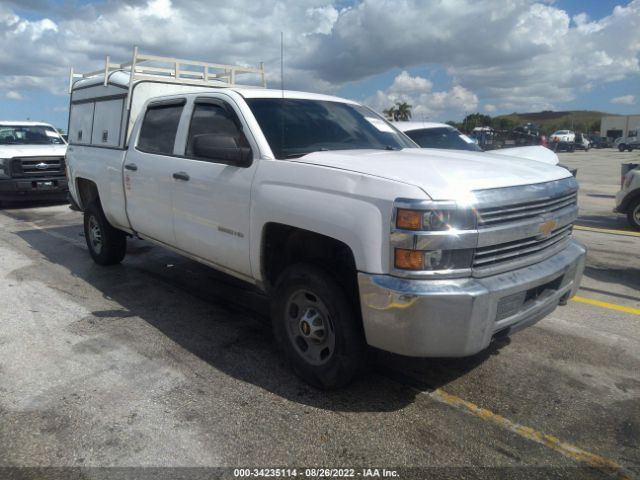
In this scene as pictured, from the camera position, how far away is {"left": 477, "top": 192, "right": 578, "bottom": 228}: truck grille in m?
2.92

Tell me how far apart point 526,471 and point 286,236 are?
201 centimetres

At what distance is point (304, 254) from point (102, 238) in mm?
3739

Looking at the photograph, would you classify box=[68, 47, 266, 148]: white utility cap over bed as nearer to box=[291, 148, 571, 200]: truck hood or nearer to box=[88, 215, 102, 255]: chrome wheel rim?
box=[88, 215, 102, 255]: chrome wheel rim

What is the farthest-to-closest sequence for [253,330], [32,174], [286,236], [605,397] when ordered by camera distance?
[32,174] → [253,330] → [286,236] → [605,397]

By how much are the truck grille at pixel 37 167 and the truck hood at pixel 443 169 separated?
34.2ft

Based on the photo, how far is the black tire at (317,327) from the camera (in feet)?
10.4

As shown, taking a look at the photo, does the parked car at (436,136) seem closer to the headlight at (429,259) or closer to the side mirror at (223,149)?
the side mirror at (223,149)

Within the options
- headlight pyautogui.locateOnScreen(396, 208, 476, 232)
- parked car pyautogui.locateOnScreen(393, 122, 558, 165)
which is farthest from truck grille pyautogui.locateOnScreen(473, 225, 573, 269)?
parked car pyautogui.locateOnScreen(393, 122, 558, 165)

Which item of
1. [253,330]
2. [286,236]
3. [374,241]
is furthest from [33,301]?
[374,241]

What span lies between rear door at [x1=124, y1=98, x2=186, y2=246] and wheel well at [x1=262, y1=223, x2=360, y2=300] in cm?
132

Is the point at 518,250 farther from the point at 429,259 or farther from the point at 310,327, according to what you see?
the point at 310,327

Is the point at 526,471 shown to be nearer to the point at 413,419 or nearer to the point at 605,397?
the point at 413,419

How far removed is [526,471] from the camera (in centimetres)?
267

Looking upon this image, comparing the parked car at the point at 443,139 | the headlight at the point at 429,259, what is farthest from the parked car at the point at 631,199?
Result: the headlight at the point at 429,259
